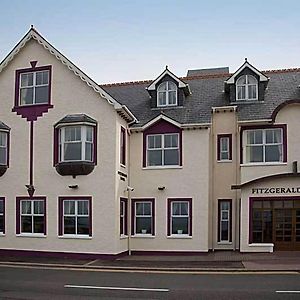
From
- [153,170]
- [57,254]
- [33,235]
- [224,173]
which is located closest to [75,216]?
[57,254]

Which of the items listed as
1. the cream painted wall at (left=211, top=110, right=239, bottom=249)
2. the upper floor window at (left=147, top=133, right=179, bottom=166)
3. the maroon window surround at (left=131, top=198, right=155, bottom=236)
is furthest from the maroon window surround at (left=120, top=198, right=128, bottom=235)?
the cream painted wall at (left=211, top=110, right=239, bottom=249)

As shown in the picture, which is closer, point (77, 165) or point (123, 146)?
point (77, 165)

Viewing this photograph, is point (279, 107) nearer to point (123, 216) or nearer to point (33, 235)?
point (123, 216)

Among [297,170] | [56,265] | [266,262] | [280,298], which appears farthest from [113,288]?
[297,170]

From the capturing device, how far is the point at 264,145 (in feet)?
79.7

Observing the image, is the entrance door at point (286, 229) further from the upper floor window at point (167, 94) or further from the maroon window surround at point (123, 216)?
the upper floor window at point (167, 94)

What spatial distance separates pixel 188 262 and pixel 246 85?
10.2 metres

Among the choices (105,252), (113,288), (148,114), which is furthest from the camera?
(148,114)

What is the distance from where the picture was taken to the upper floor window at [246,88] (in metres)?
25.5

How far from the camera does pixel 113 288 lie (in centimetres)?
1397

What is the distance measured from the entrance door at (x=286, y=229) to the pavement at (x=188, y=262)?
22.3 inches

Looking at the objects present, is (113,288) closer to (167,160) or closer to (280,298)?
(280,298)

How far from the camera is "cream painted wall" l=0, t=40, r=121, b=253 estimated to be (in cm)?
2244

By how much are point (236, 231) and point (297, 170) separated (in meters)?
4.27
